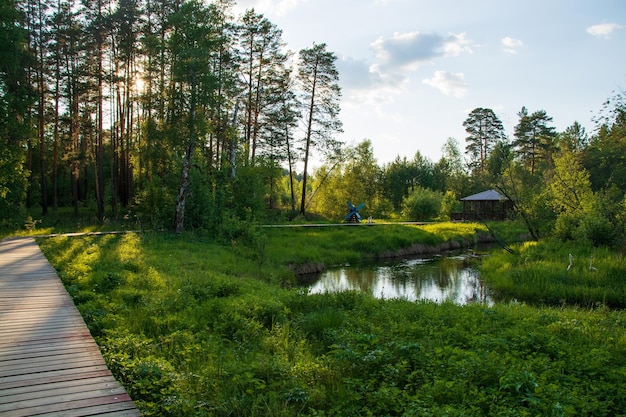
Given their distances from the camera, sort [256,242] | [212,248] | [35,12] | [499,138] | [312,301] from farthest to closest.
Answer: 1. [499,138]
2. [35,12]
3. [256,242]
4. [212,248]
5. [312,301]

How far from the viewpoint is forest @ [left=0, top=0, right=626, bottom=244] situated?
17.3m

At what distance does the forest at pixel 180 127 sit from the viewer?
17.3 m

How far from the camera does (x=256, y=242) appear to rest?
1788cm

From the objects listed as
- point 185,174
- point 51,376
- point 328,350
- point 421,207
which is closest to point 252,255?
point 185,174

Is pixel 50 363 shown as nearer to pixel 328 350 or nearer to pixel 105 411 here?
pixel 105 411

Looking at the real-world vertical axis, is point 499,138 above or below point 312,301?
above

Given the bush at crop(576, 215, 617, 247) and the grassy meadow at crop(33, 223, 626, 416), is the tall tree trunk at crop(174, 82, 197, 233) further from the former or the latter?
the bush at crop(576, 215, 617, 247)

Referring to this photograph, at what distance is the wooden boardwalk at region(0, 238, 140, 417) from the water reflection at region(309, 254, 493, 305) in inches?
270

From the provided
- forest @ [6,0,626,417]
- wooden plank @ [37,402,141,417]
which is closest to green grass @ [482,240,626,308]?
forest @ [6,0,626,417]

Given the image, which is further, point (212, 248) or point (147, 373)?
point (212, 248)

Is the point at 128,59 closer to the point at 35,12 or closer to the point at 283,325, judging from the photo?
the point at 35,12

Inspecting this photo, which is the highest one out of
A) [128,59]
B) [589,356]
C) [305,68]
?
[305,68]

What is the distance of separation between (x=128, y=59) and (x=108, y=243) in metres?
14.7

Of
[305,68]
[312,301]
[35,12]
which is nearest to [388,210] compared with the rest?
[305,68]
